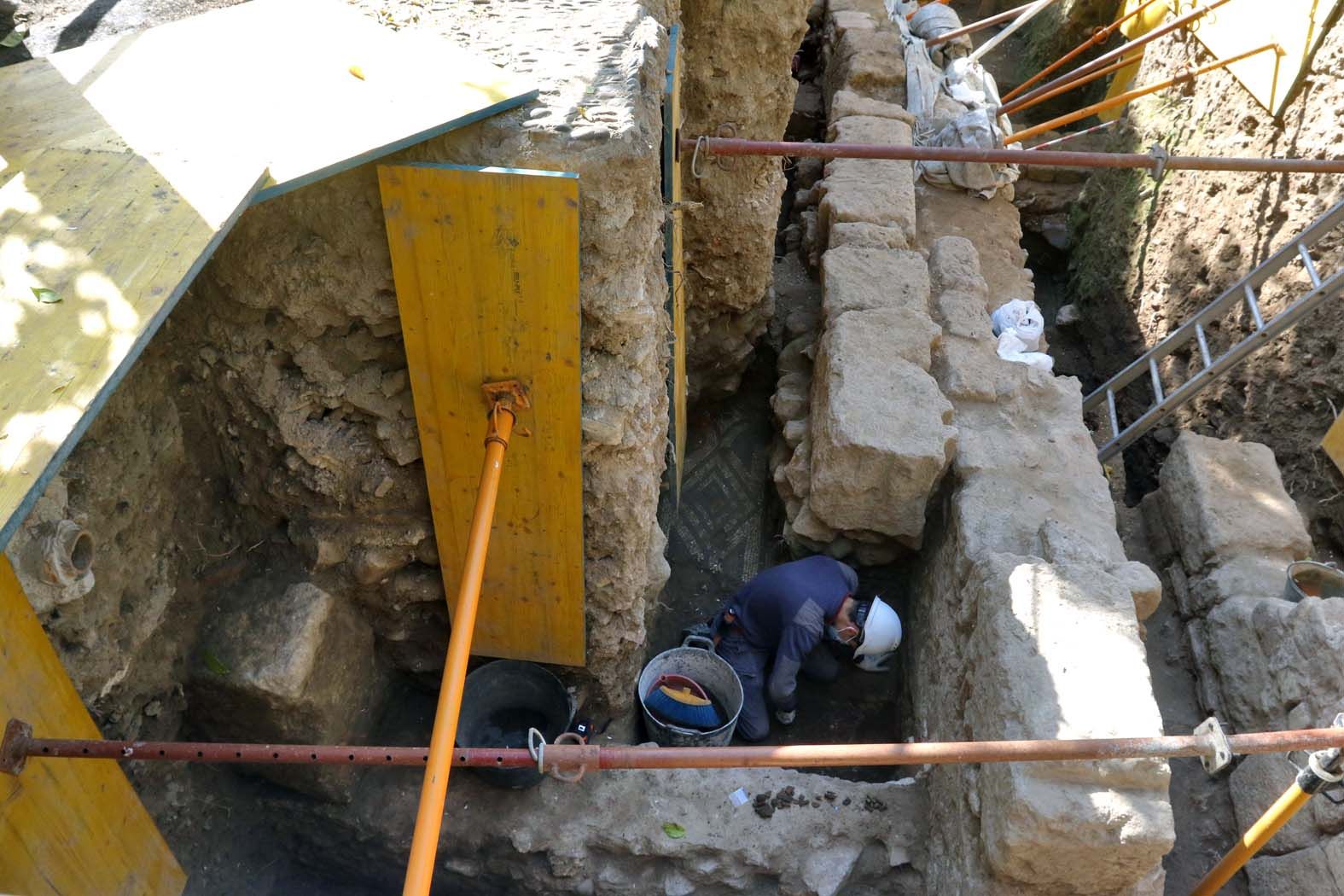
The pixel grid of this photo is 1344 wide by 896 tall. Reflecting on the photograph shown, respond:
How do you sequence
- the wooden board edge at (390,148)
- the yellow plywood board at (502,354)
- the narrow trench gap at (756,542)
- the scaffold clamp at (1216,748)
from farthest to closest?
the narrow trench gap at (756,542), the yellow plywood board at (502,354), the scaffold clamp at (1216,748), the wooden board edge at (390,148)

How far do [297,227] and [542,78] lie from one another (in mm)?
893

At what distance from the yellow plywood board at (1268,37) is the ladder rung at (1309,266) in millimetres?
1382

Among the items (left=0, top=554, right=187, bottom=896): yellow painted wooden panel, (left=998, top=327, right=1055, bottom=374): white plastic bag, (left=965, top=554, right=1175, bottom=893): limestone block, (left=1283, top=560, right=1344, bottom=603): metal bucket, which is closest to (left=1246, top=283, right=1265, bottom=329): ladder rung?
(left=998, top=327, right=1055, bottom=374): white plastic bag

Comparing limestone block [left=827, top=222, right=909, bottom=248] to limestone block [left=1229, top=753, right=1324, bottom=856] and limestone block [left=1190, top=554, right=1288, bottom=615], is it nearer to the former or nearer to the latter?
limestone block [left=1190, top=554, right=1288, bottom=615]

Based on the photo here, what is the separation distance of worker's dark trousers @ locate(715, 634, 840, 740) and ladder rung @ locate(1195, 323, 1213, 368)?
10.0ft

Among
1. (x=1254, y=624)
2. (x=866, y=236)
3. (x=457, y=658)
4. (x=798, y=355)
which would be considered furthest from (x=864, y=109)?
(x=457, y=658)

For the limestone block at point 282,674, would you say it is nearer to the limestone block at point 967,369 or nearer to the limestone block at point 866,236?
the limestone block at point 967,369

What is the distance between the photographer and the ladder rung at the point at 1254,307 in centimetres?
562

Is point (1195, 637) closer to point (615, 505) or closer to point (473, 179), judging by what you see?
point (615, 505)

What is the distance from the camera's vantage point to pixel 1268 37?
6707 mm

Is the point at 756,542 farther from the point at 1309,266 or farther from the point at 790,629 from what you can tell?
the point at 1309,266

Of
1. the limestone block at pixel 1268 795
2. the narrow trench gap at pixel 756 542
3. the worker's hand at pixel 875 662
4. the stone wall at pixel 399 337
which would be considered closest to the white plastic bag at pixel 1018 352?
the narrow trench gap at pixel 756 542

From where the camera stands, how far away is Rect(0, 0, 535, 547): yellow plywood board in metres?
1.77

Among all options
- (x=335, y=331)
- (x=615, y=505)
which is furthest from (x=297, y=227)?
(x=615, y=505)
